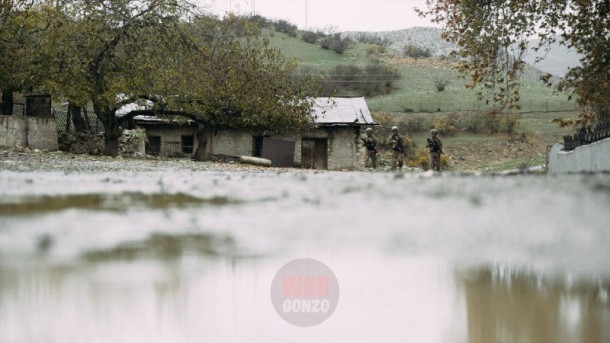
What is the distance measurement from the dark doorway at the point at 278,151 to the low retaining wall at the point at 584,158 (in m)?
15.6

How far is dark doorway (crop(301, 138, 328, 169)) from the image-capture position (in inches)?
1261

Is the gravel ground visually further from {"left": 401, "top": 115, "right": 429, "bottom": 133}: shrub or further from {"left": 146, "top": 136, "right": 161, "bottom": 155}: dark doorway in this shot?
{"left": 401, "top": 115, "right": 429, "bottom": 133}: shrub

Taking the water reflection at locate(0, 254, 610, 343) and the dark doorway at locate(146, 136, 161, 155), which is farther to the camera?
the dark doorway at locate(146, 136, 161, 155)

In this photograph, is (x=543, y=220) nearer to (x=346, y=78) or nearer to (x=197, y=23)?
(x=197, y=23)

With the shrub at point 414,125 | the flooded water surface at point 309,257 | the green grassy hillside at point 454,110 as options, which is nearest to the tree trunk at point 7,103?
the green grassy hillside at point 454,110

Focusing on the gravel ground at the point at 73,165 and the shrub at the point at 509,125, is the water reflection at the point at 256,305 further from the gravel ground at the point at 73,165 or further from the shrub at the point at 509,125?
the shrub at the point at 509,125

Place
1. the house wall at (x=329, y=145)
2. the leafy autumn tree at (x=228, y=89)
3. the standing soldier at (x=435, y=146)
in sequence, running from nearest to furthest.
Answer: the standing soldier at (x=435, y=146)
the leafy autumn tree at (x=228, y=89)
the house wall at (x=329, y=145)

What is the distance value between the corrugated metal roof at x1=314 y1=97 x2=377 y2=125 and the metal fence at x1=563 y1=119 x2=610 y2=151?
53.2 ft

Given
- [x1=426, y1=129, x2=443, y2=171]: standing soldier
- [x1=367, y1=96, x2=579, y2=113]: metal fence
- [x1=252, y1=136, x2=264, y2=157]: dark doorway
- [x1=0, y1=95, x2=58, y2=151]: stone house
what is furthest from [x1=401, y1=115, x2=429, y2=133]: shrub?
[x1=0, y1=95, x2=58, y2=151]: stone house

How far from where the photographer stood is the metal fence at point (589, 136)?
10.2m

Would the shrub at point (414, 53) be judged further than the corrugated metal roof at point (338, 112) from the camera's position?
Yes

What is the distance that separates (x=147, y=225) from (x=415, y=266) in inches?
31.2

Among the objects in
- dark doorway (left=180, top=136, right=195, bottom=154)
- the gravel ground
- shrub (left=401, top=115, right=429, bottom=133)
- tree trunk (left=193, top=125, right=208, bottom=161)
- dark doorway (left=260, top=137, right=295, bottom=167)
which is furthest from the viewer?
shrub (left=401, top=115, right=429, bottom=133)

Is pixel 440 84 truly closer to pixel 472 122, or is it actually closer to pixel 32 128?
pixel 472 122
